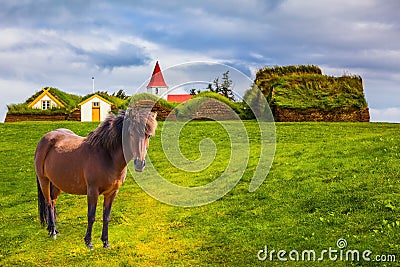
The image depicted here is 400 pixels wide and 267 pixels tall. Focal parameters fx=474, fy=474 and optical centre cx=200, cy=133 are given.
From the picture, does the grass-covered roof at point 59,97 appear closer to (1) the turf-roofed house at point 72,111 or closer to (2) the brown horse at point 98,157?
(1) the turf-roofed house at point 72,111

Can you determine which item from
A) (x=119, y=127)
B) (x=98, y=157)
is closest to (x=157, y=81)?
(x=119, y=127)

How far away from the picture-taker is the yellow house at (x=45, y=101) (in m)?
41.8

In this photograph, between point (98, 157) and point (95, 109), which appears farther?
point (95, 109)

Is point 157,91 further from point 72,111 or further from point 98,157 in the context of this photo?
point 72,111

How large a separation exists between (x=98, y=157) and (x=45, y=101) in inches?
1500

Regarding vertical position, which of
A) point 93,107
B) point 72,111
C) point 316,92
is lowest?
point 72,111

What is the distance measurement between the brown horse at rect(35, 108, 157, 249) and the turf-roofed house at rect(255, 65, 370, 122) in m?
22.5

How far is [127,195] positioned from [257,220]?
16.2ft

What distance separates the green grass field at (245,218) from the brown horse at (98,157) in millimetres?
1326

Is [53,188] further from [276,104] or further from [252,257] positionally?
[276,104]

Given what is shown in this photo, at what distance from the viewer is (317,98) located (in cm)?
2902

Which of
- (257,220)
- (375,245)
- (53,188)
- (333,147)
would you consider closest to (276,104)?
(333,147)

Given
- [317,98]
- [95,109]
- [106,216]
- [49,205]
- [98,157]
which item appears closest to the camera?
[98,157]

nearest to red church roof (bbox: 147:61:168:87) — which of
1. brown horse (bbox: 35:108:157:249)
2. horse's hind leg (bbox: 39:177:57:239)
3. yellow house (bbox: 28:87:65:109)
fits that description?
brown horse (bbox: 35:108:157:249)
